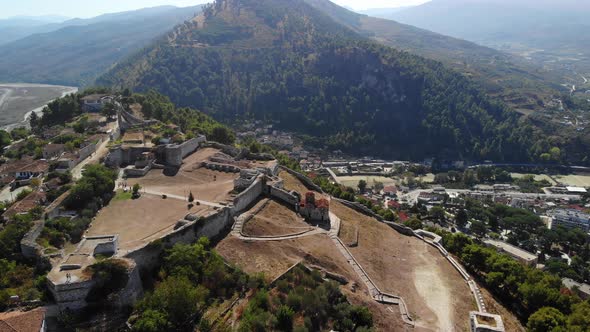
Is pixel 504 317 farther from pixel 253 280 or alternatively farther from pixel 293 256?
pixel 253 280

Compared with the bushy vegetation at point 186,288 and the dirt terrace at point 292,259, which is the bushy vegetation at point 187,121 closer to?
the dirt terrace at point 292,259

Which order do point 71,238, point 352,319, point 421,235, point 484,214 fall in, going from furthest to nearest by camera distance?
point 484,214, point 421,235, point 71,238, point 352,319

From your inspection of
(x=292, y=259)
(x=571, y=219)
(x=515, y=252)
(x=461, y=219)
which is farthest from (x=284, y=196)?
(x=571, y=219)

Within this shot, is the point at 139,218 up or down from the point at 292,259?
up

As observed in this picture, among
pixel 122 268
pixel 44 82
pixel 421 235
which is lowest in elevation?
pixel 44 82

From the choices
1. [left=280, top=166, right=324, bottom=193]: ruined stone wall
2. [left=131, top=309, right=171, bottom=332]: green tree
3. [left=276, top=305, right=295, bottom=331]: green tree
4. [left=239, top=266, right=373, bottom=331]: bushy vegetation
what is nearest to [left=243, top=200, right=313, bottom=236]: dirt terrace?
[left=239, top=266, right=373, bottom=331]: bushy vegetation

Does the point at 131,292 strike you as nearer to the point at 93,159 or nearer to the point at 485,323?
the point at 485,323

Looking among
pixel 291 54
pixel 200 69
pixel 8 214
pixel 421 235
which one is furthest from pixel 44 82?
pixel 421 235
